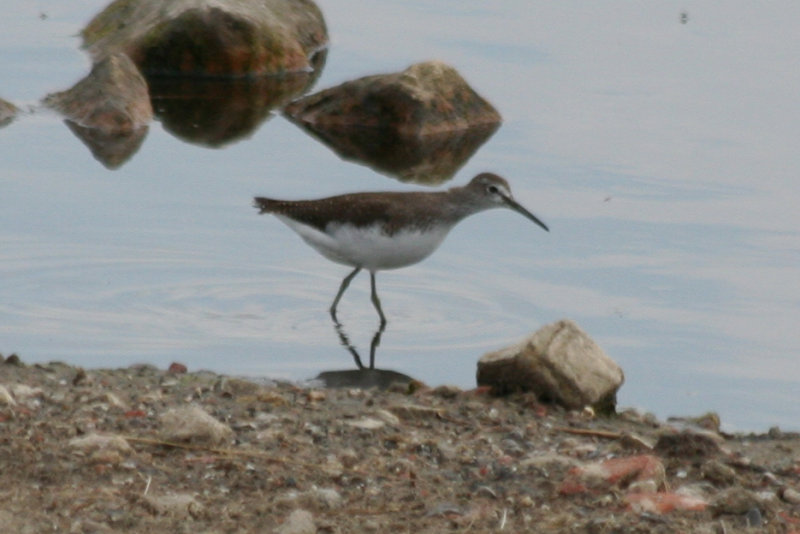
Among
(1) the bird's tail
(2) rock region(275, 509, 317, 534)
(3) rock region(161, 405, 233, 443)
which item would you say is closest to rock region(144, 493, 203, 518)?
(2) rock region(275, 509, 317, 534)

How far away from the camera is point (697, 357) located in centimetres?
925

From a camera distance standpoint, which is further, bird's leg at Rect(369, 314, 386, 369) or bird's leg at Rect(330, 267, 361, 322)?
bird's leg at Rect(330, 267, 361, 322)

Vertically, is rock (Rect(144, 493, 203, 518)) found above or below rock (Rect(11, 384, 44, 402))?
above

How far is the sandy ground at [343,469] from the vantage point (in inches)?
215

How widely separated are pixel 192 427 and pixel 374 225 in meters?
3.95

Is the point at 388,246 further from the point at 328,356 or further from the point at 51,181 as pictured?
the point at 51,181

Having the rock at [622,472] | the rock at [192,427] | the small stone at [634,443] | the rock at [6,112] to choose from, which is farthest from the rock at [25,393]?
the rock at [6,112]

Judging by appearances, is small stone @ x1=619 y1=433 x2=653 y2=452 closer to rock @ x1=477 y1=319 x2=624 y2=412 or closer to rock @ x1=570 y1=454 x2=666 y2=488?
rock @ x1=570 y1=454 x2=666 y2=488

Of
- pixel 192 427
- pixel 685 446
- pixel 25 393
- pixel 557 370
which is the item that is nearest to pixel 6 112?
pixel 25 393

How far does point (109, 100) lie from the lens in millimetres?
14219

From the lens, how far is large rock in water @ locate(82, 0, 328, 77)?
53.2 ft

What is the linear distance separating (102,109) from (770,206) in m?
6.08

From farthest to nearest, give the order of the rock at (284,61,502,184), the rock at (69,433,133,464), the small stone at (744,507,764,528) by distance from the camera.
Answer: the rock at (284,61,502,184) → the rock at (69,433,133,464) → the small stone at (744,507,764,528)

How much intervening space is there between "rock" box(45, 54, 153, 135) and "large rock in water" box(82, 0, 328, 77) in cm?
158
